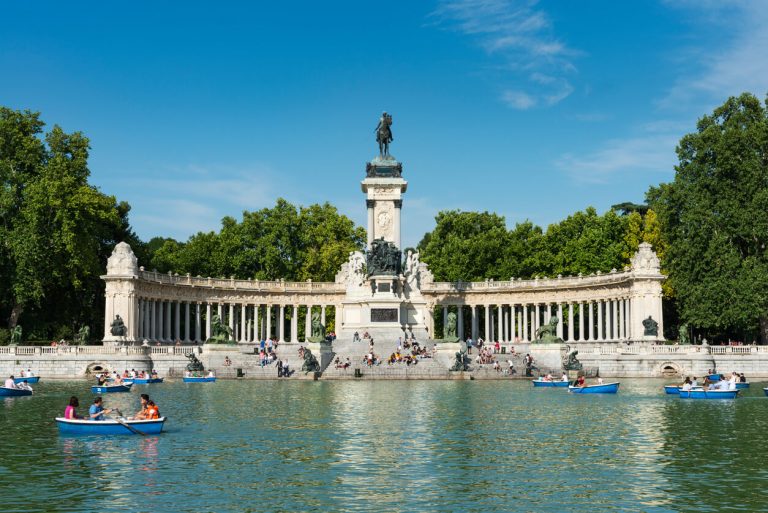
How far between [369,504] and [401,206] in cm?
6355

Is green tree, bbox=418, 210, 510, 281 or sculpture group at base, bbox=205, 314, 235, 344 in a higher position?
green tree, bbox=418, 210, 510, 281

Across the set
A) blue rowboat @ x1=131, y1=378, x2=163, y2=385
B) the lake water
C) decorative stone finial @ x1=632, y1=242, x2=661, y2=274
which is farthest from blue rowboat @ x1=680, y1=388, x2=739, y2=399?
decorative stone finial @ x1=632, y1=242, x2=661, y2=274

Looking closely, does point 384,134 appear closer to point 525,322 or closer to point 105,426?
point 525,322

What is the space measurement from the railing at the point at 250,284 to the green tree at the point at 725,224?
109ft

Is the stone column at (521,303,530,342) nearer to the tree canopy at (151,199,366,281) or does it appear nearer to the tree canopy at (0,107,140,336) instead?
the tree canopy at (151,199,366,281)

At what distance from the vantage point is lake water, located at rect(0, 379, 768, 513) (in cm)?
1795

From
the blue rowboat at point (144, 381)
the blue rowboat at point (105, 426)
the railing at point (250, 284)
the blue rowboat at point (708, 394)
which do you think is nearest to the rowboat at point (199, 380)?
the blue rowboat at point (144, 381)

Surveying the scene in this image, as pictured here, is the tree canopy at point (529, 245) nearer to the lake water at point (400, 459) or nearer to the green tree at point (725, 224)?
the green tree at point (725, 224)

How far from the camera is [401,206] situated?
8038 cm

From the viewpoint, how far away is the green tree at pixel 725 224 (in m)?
65.9

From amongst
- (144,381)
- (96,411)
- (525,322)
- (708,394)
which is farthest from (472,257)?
(96,411)

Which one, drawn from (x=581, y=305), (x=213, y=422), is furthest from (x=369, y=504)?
(x=581, y=305)

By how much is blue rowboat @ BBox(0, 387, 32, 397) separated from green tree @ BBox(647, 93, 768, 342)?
47.2 metres

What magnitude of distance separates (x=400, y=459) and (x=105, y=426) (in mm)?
9993
